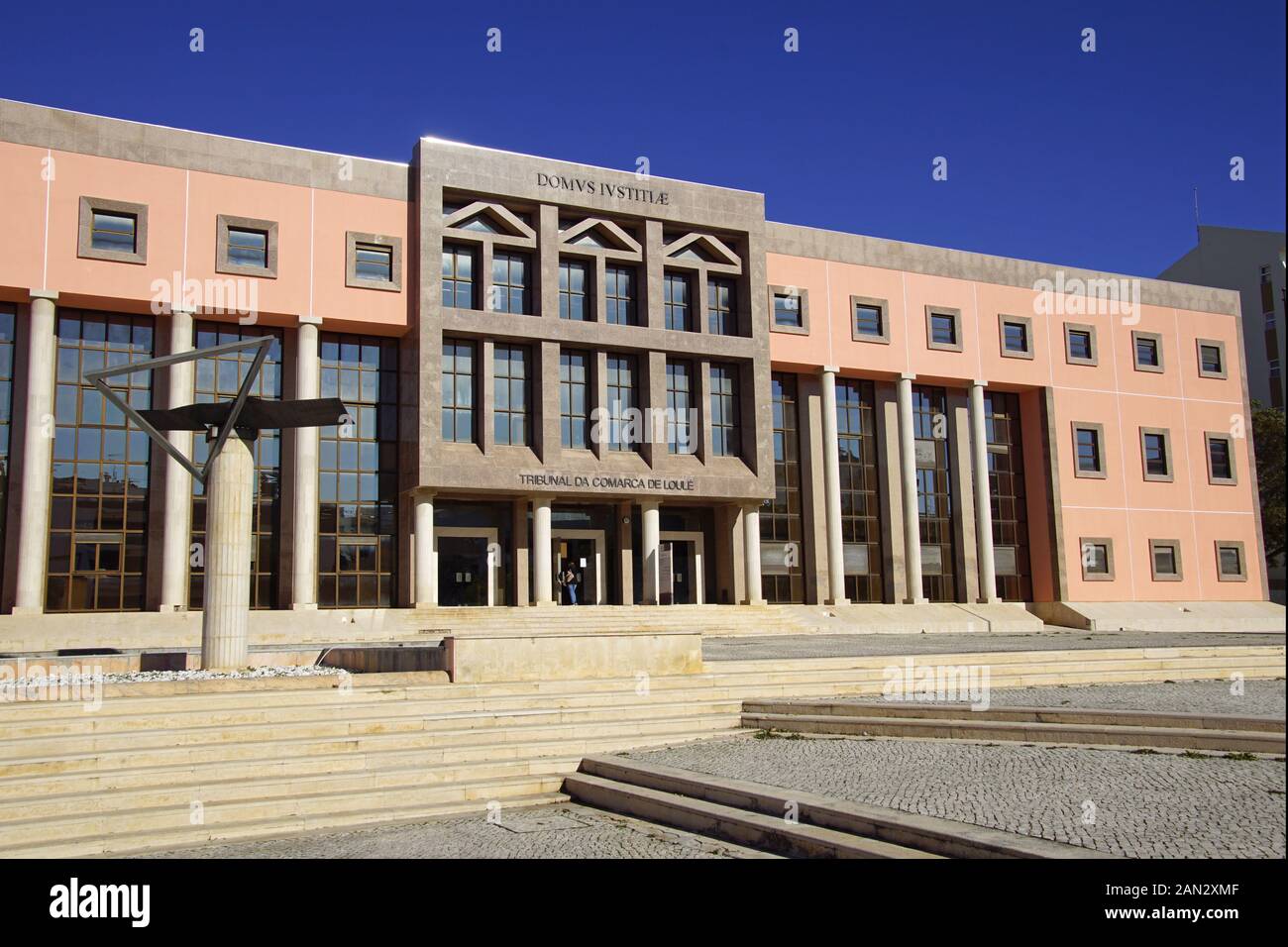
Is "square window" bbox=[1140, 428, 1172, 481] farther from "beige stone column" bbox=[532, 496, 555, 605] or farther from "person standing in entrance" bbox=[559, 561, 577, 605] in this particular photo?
"beige stone column" bbox=[532, 496, 555, 605]

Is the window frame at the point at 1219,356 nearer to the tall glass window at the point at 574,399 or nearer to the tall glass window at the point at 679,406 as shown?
the tall glass window at the point at 679,406

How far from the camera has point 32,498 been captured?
28.6m

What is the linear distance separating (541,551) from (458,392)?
5.61 meters

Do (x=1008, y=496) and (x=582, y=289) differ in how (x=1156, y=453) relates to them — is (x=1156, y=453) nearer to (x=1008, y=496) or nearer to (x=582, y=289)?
(x=1008, y=496)

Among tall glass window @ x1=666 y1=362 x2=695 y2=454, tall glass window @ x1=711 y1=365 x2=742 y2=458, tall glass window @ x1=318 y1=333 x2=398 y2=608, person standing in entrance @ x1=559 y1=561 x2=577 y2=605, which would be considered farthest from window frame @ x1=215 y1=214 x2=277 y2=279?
tall glass window @ x1=711 y1=365 x2=742 y2=458

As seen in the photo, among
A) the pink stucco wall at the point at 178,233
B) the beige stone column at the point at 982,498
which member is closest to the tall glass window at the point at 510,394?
the pink stucco wall at the point at 178,233

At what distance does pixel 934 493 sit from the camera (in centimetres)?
4228

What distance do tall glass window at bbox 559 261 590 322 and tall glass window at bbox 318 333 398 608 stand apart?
573cm

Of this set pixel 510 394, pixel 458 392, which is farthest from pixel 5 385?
pixel 510 394

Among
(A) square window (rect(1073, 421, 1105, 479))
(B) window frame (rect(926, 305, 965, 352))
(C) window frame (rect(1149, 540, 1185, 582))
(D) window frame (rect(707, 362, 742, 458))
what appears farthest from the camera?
(C) window frame (rect(1149, 540, 1185, 582))

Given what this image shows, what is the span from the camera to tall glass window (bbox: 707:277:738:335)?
38062 millimetres

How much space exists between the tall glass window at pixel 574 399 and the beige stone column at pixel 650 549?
9.97ft

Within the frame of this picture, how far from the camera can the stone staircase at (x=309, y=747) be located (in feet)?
34.0
